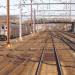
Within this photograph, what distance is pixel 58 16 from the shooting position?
377 ft

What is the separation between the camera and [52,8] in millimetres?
89062

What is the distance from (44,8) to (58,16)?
2197cm

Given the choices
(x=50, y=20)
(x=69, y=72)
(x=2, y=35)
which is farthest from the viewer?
(x=50, y=20)

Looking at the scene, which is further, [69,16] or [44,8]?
[69,16]

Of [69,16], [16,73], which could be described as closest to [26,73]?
[16,73]

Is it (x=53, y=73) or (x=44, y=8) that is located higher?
(x=44, y=8)

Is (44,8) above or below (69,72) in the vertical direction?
above

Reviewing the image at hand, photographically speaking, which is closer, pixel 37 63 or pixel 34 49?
pixel 37 63

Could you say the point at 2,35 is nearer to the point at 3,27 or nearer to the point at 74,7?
the point at 3,27

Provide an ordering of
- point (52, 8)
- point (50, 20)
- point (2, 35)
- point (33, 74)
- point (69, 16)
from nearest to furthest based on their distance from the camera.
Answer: point (33, 74) → point (2, 35) → point (52, 8) → point (69, 16) → point (50, 20)

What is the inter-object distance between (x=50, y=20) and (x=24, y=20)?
31.4 ft

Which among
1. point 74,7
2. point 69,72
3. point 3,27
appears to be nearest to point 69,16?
point 74,7

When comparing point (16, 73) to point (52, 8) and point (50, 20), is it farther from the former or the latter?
point (50, 20)

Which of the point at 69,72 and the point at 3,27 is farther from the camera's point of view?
the point at 3,27
